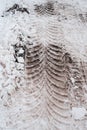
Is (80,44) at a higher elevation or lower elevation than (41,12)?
lower

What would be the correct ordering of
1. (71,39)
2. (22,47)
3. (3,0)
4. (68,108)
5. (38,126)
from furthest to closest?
1. (3,0)
2. (71,39)
3. (22,47)
4. (68,108)
5. (38,126)

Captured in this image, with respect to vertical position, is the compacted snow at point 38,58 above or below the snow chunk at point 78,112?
above

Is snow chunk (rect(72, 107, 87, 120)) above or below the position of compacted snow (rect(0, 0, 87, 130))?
below

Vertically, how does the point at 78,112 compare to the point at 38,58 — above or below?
below

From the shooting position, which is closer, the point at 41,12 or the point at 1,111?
the point at 1,111

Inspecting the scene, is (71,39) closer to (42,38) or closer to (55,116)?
(42,38)

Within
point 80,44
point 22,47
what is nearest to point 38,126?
point 22,47

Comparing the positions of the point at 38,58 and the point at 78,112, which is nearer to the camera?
the point at 78,112

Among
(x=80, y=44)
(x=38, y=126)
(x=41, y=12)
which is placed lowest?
(x=38, y=126)
